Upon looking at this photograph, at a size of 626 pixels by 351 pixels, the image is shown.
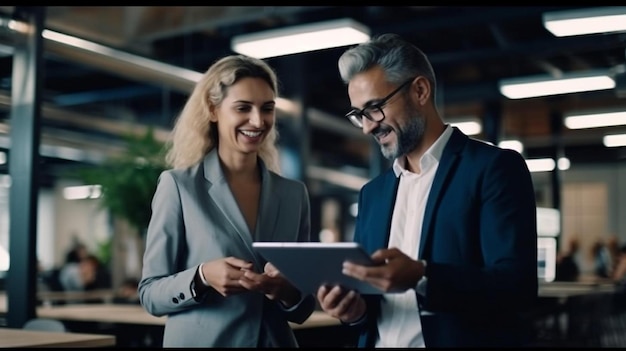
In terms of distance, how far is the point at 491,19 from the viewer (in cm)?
821

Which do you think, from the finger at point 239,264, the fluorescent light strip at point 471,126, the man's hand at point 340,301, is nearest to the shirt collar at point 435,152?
the man's hand at point 340,301

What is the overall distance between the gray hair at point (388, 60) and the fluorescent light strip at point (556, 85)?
704 centimetres

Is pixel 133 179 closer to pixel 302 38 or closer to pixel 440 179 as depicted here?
pixel 302 38

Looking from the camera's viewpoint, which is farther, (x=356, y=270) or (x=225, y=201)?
(x=225, y=201)

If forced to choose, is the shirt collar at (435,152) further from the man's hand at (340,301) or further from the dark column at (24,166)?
the dark column at (24,166)

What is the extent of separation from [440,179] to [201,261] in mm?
778

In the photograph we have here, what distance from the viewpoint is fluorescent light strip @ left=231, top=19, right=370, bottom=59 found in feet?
21.7

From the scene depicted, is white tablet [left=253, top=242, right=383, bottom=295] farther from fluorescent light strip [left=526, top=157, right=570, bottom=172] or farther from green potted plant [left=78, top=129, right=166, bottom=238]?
fluorescent light strip [left=526, top=157, right=570, bottom=172]

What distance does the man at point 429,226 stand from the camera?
6.25 ft

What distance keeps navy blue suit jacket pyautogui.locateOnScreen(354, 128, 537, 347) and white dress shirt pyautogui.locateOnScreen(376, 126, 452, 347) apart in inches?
2.5

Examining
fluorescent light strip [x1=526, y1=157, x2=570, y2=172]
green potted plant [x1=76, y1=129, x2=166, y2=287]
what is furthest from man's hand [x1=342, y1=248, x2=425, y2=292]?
fluorescent light strip [x1=526, y1=157, x2=570, y2=172]

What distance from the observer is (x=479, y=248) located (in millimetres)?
2027

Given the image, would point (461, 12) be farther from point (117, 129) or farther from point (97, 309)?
point (117, 129)

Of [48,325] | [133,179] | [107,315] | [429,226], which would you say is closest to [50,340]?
[48,325]
